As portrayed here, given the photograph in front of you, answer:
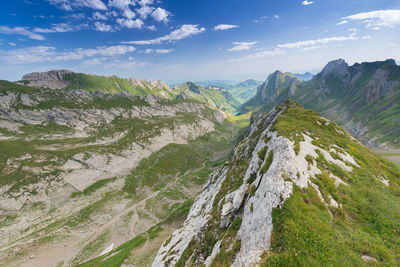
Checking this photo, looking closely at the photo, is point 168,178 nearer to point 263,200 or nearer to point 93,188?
point 93,188

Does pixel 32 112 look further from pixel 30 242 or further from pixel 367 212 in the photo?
pixel 367 212

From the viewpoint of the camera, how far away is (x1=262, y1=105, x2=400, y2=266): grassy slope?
1029 cm

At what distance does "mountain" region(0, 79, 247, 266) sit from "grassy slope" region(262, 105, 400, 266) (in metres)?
45.7

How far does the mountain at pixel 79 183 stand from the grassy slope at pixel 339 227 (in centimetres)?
4571

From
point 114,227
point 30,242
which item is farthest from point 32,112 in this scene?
point 114,227

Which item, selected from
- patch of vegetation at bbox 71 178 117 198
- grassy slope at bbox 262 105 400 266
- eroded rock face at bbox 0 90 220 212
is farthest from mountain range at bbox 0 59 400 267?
eroded rock face at bbox 0 90 220 212

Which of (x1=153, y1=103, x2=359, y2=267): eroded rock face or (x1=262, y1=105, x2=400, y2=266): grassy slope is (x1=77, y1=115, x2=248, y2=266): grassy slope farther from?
(x1=262, y1=105, x2=400, y2=266): grassy slope

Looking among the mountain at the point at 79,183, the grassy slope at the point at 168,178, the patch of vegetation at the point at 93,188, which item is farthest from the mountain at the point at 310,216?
the patch of vegetation at the point at 93,188

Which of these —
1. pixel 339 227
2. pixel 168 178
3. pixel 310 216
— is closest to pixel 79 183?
pixel 168 178

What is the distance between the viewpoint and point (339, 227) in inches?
499

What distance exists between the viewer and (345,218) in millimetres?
14000

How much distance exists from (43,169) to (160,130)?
108 meters

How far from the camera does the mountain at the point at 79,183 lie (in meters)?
64.7

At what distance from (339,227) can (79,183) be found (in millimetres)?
131343
